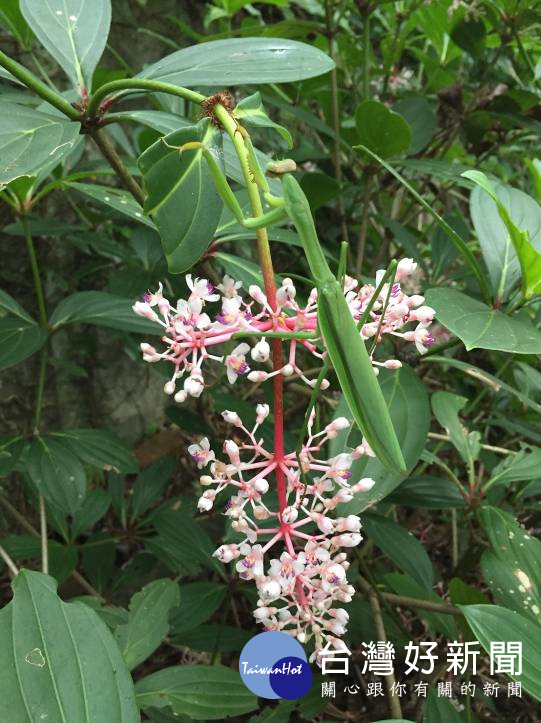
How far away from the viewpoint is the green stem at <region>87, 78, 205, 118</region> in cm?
51

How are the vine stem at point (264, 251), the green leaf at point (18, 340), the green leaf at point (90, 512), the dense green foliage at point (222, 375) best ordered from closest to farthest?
the vine stem at point (264, 251), the dense green foliage at point (222, 375), the green leaf at point (18, 340), the green leaf at point (90, 512)

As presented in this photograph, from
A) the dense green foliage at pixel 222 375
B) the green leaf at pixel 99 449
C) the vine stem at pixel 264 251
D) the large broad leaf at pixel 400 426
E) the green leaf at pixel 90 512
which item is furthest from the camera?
the green leaf at pixel 90 512

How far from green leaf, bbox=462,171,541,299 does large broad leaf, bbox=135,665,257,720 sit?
0.52 meters

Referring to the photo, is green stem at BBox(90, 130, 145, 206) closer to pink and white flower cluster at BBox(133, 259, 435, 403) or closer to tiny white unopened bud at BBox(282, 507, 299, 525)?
pink and white flower cluster at BBox(133, 259, 435, 403)

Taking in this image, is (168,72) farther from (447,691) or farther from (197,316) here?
(447,691)

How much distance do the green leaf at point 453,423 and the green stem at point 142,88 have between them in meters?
0.55

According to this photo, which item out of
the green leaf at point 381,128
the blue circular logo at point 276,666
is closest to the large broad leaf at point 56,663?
the blue circular logo at point 276,666

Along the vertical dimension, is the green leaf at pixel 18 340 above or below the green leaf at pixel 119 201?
below

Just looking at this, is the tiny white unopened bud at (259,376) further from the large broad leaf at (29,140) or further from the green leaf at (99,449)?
the green leaf at (99,449)

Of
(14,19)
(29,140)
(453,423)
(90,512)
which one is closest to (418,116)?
(453,423)

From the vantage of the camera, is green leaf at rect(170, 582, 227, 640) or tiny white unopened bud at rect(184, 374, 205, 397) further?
green leaf at rect(170, 582, 227, 640)

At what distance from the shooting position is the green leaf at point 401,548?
89cm

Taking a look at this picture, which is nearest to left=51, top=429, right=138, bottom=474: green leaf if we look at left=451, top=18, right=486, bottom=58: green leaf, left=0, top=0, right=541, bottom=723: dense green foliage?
left=0, top=0, right=541, bottom=723: dense green foliage

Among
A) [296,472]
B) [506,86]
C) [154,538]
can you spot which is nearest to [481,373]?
[296,472]
